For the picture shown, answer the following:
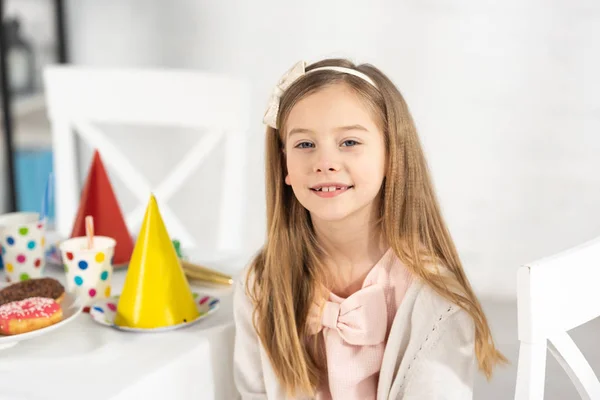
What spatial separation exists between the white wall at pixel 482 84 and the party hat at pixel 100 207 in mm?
1334


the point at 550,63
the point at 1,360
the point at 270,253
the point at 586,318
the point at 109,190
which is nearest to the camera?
the point at 586,318

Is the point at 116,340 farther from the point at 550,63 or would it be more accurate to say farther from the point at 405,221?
the point at 550,63

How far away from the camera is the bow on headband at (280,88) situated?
109 cm

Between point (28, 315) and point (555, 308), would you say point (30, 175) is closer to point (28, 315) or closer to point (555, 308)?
point (28, 315)

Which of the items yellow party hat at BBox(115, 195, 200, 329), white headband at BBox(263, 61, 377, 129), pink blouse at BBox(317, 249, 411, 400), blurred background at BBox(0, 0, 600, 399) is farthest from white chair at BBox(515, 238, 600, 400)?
blurred background at BBox(0, 0, 600, 399)

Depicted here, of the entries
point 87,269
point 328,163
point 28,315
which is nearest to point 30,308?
point 28,315

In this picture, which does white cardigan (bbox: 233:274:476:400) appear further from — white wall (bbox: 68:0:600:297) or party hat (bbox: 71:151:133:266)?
white wall (bbox: 68:0:600:297)

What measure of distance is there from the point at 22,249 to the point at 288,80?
50cm

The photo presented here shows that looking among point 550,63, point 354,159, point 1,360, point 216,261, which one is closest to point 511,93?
point 550,63

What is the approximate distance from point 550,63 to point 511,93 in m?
0.15

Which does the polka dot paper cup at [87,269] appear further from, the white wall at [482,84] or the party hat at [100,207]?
the white wall at [482,84]

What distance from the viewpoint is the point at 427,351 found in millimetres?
1020

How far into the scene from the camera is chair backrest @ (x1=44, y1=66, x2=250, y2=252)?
1.74 m

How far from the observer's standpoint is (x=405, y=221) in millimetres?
1092
